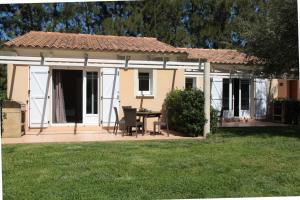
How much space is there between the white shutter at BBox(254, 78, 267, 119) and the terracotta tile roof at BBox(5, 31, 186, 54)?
5496 mm

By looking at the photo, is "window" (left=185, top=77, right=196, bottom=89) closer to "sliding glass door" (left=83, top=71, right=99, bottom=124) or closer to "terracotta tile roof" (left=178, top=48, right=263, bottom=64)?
"terracotta tile roof" (left=178, top=48, right=263, bottom=64)

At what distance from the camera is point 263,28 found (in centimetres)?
1396

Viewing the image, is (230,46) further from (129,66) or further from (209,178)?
(209,178)

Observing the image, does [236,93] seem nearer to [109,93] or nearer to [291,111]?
[291,111]

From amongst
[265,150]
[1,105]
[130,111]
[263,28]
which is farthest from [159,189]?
[263,28]

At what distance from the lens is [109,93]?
16.4 meters

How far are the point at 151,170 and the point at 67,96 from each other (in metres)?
10.3

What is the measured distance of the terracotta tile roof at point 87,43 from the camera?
15727mm

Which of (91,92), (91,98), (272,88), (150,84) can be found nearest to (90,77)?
(91,92)

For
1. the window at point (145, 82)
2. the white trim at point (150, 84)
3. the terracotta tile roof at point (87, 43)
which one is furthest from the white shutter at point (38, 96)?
the window at point (145, 82)

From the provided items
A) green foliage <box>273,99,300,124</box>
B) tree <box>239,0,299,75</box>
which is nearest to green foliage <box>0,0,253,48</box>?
green foliage <box>273,99,300,124</box>

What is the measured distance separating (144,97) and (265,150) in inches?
279

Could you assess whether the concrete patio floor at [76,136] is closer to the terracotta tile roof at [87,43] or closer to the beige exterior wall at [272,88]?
the terracotta tile roof at [87,43]

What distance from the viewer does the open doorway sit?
16.5m
